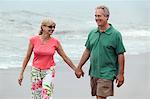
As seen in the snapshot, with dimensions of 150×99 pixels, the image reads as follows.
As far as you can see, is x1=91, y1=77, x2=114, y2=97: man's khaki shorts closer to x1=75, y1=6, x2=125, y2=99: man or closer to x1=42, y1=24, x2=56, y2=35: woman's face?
x1=75, y1=6, x2=125, y2=99: man

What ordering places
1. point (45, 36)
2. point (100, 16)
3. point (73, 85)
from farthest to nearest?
point (73, 85), point (45, 36), point (100, 16)

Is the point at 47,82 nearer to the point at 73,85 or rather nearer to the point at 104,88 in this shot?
the point at 104,88

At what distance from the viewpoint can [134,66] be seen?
39.2 ft

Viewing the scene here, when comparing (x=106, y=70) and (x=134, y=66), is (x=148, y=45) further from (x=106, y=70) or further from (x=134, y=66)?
(x=106, y=70)

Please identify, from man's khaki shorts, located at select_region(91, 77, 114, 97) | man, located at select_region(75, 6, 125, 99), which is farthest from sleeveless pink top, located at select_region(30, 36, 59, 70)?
man's khaki shorts, located at select_region(91, 77, 114, 97)

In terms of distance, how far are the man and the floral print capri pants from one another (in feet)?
1.86

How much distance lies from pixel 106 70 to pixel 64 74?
14.5 ft

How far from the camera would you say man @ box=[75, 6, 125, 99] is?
259 inches

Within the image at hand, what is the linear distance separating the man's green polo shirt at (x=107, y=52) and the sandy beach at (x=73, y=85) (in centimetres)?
227

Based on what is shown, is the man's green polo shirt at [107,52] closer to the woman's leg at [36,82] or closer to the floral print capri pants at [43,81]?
the floral print capri pants at [43,81]

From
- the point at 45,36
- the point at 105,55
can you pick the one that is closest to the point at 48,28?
the point at 45,36

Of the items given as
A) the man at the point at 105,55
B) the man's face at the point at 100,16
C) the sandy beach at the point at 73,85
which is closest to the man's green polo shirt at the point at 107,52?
the man at the point at 105,55

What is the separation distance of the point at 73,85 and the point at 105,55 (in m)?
3.44

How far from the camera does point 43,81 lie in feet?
22.4
